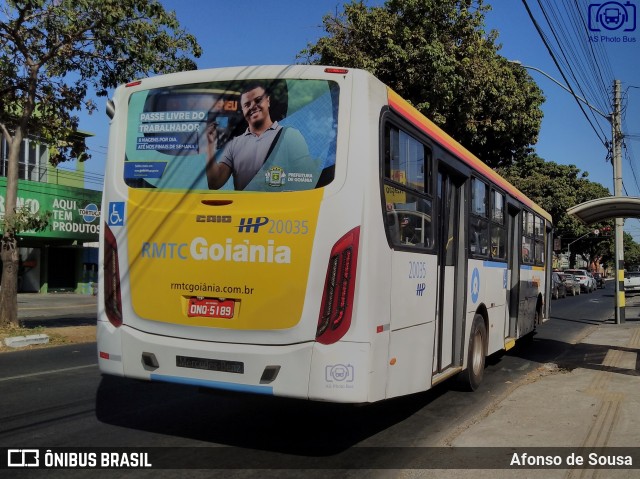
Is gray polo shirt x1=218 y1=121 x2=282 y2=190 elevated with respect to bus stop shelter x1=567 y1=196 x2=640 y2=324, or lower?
lower

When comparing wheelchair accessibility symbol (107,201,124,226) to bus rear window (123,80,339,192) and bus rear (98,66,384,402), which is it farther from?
bus rear window (123,80,339,192)

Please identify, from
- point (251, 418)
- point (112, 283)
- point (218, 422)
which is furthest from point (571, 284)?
point (112, 283)

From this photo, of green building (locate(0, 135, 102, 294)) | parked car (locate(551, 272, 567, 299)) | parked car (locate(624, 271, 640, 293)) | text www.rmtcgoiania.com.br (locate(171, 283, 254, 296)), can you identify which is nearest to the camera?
text www.rmtcgoiania.com.br (locate(171, 283, 254, 296))

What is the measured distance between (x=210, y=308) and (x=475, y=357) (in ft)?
A: 14.6

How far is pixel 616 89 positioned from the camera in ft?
67.8

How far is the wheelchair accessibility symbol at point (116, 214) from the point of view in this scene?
5293 millimetres

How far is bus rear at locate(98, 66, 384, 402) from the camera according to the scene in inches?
179

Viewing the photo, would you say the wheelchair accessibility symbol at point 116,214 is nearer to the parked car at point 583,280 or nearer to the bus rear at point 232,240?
the bus rear at point 232,240

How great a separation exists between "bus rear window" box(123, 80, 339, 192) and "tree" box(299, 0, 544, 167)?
11.5 m

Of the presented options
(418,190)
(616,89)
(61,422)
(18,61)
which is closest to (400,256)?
(418,190)

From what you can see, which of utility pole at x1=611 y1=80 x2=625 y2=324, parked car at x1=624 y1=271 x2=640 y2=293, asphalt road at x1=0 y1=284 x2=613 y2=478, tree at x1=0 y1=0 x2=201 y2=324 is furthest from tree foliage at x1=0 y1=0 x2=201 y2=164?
parked car at x1=624 y1=271 x2=640 y2=293

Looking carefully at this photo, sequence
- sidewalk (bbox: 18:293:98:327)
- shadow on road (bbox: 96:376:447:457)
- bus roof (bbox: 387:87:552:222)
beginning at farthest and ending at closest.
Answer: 1. sidewalk (bbox: 18:293:98:327)
2. shadow on road (bbox: 96:376:447:457)
3. bus roof (bbox: 387:87:552:222)

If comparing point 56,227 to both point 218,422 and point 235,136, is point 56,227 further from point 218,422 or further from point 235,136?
point 235,136

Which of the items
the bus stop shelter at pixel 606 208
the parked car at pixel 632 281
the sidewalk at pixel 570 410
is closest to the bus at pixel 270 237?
the sidewalk at pixel 570 410
